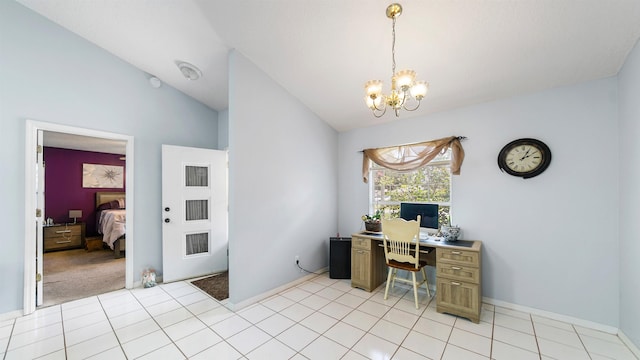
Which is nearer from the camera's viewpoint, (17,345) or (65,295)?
(17,345)

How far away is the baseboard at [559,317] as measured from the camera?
221cm

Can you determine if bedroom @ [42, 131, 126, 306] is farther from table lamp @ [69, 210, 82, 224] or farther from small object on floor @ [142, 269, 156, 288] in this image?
small object on floor @ [142, 269, 156, 288]

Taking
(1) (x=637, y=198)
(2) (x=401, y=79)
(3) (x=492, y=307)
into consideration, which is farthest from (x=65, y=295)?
(1) (x=637, y=198)

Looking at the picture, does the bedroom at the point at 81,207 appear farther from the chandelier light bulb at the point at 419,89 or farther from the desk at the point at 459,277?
the chandelier light bulb at the point at 419,89

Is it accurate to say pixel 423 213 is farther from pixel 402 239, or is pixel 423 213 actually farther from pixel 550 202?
pixel 550 202

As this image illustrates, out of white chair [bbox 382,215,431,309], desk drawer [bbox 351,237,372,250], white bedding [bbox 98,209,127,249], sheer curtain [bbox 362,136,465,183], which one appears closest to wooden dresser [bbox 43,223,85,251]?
white bedding [bbox 98,209,127,249]

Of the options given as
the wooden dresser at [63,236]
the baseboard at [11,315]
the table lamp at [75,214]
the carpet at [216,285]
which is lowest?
the carpet at [216,285]

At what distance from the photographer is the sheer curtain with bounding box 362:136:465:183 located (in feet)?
9.94

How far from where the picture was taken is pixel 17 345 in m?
2.01

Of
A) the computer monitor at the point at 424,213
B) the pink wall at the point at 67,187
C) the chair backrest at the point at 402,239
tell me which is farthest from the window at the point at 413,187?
the pink wall at the point at 67,187

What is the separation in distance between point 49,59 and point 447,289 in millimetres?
5122

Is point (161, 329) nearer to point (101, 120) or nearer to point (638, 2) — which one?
point (101, 120)

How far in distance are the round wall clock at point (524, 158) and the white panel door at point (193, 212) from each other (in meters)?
3.95

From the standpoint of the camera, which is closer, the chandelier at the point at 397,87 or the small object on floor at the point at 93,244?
the chandelier at the point at 397,87
